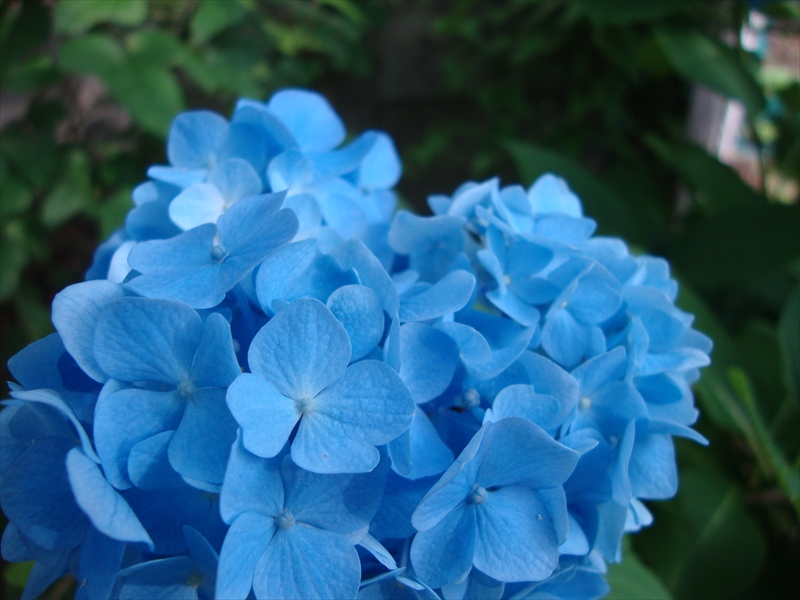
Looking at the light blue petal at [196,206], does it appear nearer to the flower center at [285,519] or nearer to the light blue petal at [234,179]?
the light blue petal at [234,179]

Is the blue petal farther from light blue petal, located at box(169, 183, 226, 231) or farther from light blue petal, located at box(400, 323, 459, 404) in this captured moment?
light blue petal, located at box(169, 183, 226, 231)

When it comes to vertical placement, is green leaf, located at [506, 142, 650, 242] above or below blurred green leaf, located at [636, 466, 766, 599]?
above

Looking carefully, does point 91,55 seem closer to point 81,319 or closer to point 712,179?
point 81,319

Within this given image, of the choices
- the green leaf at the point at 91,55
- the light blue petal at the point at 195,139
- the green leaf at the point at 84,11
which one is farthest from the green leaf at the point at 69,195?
the light blue petal at the point at 195,139

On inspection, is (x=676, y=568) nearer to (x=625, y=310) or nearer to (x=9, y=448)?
(x=625, y=310)

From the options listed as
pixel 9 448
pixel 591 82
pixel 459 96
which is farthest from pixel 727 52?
pixel 9 448

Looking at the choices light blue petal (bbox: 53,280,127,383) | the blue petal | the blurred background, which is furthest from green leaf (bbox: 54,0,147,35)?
the blue petal
